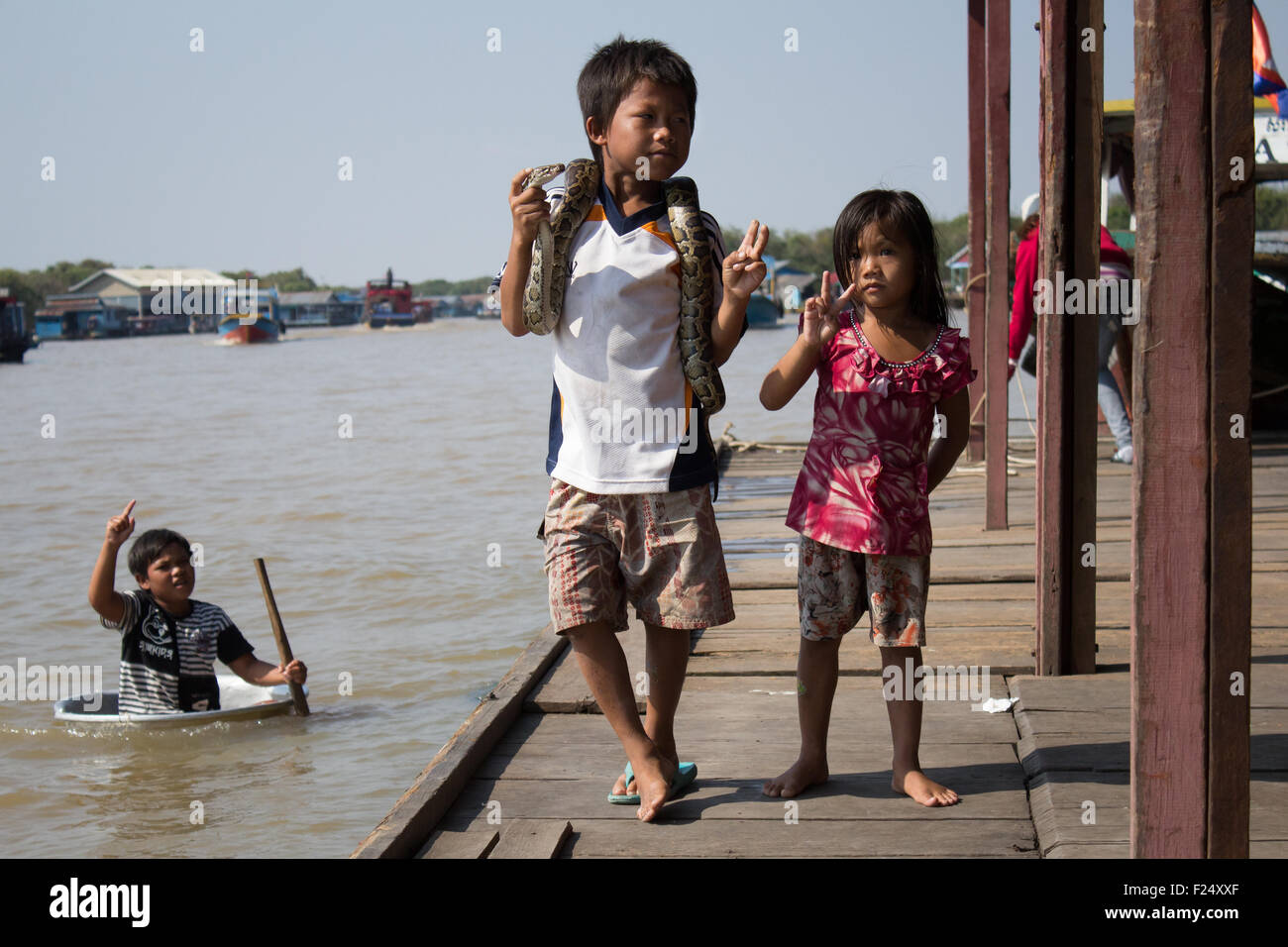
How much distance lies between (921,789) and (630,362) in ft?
4.13

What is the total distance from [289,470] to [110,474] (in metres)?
2.50

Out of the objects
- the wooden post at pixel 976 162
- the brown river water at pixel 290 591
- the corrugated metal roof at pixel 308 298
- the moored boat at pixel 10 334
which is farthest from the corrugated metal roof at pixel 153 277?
the wooden post at pixel 976 162

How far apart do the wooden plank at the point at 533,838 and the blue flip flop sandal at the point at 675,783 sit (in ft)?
0.64

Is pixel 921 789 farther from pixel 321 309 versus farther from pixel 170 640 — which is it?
pixel 321 309

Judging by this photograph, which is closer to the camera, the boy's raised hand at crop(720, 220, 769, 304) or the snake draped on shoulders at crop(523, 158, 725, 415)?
the boy's raised hand at crop(720, 220, 769, 304)

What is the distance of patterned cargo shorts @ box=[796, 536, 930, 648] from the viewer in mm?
3219

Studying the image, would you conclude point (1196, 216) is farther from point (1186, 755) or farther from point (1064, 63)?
point (1064, 63)

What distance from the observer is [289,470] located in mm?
17297

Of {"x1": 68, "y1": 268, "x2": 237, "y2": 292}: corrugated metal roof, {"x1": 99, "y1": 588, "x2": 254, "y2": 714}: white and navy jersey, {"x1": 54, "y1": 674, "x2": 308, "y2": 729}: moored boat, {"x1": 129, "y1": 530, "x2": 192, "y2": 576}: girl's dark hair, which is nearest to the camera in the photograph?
{"x1": 129, "y1": 530, "x2": 192, "y2": 576}: girl's dark hair

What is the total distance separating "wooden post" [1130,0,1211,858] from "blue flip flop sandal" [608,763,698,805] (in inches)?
51.1

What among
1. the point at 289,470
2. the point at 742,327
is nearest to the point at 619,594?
the point at 742,327

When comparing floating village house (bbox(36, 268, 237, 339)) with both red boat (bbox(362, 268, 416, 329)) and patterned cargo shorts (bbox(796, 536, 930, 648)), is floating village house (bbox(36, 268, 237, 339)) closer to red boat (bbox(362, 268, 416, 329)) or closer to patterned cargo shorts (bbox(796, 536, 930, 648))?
red boat (bbox(362, 268, 416, 329))

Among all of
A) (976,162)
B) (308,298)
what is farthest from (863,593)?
(308,298)

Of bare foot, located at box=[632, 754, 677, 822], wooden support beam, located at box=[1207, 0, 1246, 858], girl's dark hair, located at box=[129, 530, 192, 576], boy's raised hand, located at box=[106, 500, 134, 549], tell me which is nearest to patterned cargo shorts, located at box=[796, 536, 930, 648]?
bare foot, located at box=[632, 754, 677, 822]
